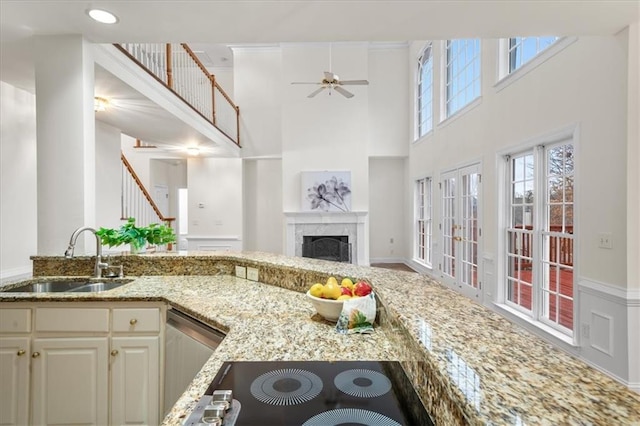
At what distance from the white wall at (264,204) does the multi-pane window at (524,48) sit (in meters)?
5.27

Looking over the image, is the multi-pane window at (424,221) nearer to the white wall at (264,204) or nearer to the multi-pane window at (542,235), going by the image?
the multi-pane window at (542,235)

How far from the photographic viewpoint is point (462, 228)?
5211mm

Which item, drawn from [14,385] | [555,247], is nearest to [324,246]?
[555,247]

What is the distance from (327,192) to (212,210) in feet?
8.88

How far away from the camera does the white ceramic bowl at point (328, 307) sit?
1.39m

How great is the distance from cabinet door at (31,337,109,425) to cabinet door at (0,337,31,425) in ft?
0.16

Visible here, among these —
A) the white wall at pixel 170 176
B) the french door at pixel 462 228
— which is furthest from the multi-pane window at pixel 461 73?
the white wall at pixel 170 176

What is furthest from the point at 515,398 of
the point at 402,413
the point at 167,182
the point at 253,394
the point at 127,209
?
the point at 167,182

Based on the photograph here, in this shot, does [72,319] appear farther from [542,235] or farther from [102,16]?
[542,235]

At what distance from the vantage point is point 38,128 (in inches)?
95.8

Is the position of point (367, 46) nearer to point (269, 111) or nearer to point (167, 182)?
point (269, 111)

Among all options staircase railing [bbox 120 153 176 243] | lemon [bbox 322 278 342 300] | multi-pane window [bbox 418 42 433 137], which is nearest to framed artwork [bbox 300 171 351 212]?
multi-pane window [bbox 418 42 433 137]

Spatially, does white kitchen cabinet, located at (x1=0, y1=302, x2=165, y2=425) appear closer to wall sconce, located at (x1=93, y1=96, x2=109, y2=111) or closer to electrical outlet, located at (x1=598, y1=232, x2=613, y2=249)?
wall sconce, located at (x1=93, y1=96, x2=109, y2=111)

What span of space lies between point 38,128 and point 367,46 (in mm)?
6555
